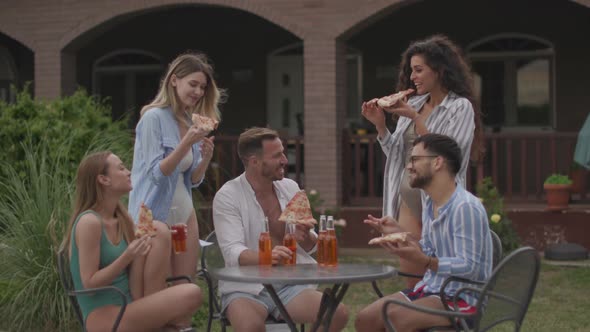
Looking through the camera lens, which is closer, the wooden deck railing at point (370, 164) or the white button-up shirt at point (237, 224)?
the white button-up shirt at point (237, 224)

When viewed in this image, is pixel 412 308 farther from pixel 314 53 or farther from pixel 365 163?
pixel 365 163

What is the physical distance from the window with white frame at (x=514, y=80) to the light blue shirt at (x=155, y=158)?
9.85 m

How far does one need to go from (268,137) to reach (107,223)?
35.2 inches

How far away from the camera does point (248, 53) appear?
15773 millimetres

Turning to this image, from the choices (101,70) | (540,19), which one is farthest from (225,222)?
(101,70)

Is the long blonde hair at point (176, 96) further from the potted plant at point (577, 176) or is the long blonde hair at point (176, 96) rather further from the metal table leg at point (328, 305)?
the potted plant at point (577, 176)

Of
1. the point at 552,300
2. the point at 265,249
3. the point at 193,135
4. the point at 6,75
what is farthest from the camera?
the point at 6,75

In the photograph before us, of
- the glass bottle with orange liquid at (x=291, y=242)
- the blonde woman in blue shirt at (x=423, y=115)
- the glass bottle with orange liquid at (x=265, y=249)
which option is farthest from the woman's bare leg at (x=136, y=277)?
the blonde woman in blue shirt at (x=423, y=115)

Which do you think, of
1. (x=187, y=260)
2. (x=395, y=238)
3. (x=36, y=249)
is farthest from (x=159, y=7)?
(x=395, y=238)

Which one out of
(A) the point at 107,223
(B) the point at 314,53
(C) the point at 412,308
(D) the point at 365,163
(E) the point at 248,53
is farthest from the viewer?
(E) the point at 248,53

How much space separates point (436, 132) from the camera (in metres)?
5.48

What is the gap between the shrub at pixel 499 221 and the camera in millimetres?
10016

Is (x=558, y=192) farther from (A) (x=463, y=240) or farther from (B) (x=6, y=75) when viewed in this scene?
(B) (x=6, y=75)

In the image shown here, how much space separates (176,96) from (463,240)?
1913mm
